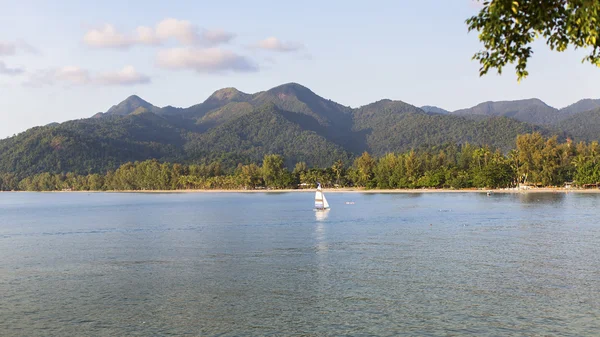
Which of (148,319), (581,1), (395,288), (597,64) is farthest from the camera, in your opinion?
(395,288)

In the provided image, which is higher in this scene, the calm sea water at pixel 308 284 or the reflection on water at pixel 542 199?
the reflection on water at pixel 542 199

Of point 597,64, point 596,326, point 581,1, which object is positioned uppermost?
point 581,1

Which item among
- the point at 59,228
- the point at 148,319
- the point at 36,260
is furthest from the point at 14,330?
the point at 59,228

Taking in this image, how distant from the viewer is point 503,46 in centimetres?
1423

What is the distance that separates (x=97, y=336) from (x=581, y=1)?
2389 cm

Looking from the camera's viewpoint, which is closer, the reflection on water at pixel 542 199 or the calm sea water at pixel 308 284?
the calm sea water at pixel 308 284

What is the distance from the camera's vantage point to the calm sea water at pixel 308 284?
2723 centimetres

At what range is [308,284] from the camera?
3641 cm

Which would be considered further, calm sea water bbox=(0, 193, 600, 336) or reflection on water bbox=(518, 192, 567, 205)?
reflection on water bbox=(518, 192, 567, 205)

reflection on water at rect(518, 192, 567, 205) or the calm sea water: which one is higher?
reflection on water at rect(518, 192, 567, 205)

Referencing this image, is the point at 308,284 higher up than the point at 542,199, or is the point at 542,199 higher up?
the point at 542,199

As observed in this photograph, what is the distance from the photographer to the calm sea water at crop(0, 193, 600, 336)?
89.4 feet

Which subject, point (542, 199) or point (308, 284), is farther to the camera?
point (542, 199)

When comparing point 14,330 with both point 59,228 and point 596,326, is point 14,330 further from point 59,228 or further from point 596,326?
point 59,228
